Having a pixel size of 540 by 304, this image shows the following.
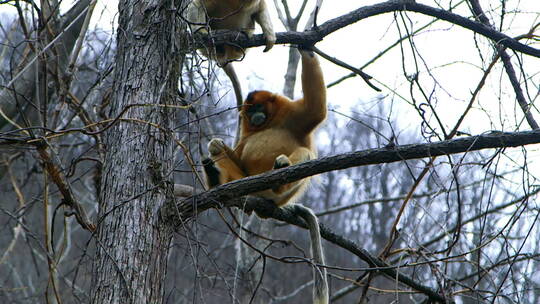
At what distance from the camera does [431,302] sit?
16.0 feet

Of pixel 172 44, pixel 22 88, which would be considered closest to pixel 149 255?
pixel 172 44

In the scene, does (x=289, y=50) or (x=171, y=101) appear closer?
(x=171, y=101)

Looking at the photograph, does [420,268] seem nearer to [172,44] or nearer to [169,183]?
[169,183]

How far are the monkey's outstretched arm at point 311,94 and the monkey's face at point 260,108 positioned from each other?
286mm

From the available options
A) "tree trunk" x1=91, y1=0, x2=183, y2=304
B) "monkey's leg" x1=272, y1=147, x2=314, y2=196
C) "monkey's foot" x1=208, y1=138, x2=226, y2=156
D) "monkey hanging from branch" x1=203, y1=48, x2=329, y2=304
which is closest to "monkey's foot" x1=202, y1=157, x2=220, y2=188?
"monkey hanging from branch" x1=203, y1=48, x2=329, y2=304

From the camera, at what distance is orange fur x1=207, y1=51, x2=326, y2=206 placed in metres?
5.16

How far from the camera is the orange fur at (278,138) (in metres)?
5.16

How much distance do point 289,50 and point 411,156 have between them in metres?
4.60

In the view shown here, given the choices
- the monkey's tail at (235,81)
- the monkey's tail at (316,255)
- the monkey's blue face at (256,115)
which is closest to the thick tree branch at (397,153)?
the monkey's tail at (316,255)

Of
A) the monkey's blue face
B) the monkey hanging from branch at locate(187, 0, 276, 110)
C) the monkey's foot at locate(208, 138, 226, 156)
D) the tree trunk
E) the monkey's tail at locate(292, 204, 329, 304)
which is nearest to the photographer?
the tree trunk

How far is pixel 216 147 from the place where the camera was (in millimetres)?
5324

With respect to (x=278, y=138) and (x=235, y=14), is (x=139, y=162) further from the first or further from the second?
(x=235, y=14)

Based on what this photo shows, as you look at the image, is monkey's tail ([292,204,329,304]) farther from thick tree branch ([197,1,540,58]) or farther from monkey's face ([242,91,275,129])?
thick tree branch ([197,1,540,58])

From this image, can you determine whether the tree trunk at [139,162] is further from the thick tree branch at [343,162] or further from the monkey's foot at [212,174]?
the monkey's foot at [212,174]
